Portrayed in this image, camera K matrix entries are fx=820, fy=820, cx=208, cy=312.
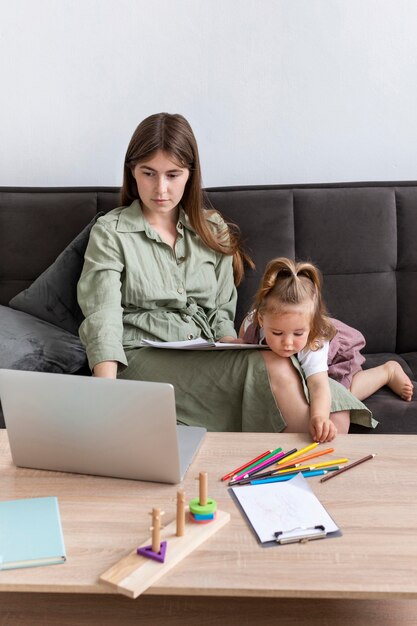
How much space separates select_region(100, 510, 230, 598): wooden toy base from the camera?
1.14 metres

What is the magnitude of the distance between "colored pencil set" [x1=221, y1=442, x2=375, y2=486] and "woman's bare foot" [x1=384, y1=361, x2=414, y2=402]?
0.58 metres

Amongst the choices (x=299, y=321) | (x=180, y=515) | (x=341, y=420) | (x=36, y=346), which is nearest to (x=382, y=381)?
(x=341, y=420)

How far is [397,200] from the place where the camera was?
2.42 m

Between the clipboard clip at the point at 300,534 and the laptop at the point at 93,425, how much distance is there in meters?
0.25

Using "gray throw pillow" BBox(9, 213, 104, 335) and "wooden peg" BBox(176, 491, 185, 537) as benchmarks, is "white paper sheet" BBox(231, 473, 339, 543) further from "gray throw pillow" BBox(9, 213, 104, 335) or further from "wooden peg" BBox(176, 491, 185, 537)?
"gray throw pillow" BBox(9, 213, 104, 335)

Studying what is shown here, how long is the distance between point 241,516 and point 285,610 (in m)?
0.24

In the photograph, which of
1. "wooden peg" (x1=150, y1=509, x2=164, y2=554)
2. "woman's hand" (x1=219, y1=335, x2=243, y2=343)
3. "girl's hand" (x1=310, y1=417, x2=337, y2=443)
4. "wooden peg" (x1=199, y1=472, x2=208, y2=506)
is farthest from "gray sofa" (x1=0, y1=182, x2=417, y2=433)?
"wooden peg" (x1=150, y1=509, x2=164, y2=554)

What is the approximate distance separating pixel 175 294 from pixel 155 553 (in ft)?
3.70

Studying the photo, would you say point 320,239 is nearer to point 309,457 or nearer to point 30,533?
point 309,457

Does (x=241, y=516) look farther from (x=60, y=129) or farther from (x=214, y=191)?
(x=60, y=129)

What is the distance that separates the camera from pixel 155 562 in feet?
3.90

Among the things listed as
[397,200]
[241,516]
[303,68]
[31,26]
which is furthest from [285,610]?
[31,26]

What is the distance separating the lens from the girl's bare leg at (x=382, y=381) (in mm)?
2094

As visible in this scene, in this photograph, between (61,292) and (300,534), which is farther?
(61,292)
